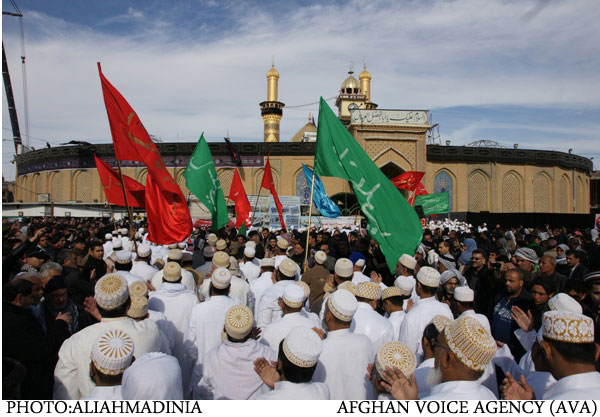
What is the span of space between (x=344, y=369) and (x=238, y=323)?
690mm

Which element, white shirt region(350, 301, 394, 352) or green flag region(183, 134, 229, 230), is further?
green flag region(183, 134, 229, 230)

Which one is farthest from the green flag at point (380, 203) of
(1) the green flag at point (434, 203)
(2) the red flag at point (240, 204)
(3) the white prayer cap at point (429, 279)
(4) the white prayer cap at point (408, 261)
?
(1) the green flag at point (434, 203)

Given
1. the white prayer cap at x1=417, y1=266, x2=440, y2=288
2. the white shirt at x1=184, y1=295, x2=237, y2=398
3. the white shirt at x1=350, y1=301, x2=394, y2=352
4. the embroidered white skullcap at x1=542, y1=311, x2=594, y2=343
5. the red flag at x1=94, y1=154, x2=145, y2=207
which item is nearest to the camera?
the embroidered white skullcap at x1=542, y1=311, x2=594, y2=343

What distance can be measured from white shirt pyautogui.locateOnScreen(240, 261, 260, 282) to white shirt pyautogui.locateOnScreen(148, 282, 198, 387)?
2.21 m

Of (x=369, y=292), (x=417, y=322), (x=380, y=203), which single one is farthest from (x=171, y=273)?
(x=380, y=203)

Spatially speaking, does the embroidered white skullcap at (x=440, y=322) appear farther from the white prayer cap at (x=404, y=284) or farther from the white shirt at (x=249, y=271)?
the white shirt at (x=249, y=271)

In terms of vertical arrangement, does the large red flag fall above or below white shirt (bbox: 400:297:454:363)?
above

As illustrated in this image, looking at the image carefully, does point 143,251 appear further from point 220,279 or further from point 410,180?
point 410,180

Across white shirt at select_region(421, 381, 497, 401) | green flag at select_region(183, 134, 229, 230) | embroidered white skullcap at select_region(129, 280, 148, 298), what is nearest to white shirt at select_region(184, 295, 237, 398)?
embroidered white skullcap at select_region(129, 280, 148, 298)

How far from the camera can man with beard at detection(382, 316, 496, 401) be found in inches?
76.7

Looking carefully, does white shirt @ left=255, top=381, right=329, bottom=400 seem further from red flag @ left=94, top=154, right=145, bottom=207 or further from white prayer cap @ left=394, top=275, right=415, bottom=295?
red flag @ left=94, top=154, right=145, bottom=207

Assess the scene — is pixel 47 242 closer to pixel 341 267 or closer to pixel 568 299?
pixel 341 267

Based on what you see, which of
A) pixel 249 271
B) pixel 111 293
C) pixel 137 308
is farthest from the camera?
pixel 249 271

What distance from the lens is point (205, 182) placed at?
756 centimetres
